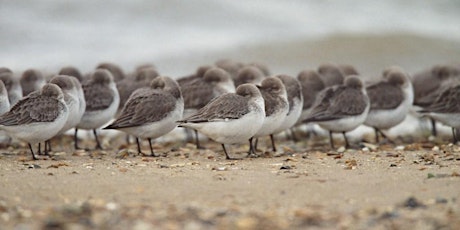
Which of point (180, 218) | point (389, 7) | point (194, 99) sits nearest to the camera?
point (180, 218)

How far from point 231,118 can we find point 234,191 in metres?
2.72

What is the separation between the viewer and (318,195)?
8219 mm

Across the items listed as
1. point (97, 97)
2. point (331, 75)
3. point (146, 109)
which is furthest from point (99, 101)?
point (331, 75)

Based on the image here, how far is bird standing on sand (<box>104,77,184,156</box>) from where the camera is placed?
11711 mm

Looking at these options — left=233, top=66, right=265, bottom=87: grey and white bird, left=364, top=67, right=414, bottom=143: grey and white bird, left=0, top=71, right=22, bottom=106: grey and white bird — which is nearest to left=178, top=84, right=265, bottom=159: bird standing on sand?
left=233, top=66, right=265, bottom=87: grey and white bird

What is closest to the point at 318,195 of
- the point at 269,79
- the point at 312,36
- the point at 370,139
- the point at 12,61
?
the point at 269,79

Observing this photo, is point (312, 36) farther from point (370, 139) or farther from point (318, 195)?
point (318, 195)

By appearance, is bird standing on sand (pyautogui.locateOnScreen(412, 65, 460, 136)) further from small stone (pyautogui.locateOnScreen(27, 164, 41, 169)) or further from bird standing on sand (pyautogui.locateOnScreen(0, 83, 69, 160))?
small stone (pyautogui.locateOnScreen(27, 164, 41, 169))

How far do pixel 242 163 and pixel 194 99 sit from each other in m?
2.74

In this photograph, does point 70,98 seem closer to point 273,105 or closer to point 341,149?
point 273,105

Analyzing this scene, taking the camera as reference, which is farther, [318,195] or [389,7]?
[389,7]

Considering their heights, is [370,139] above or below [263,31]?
below

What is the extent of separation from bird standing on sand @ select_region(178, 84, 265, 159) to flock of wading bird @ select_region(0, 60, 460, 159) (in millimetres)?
13

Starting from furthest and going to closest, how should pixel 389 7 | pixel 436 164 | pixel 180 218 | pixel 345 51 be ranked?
pixel 389 7 < pixel 345 51 < pixel 436 164 < pixel 180 218
